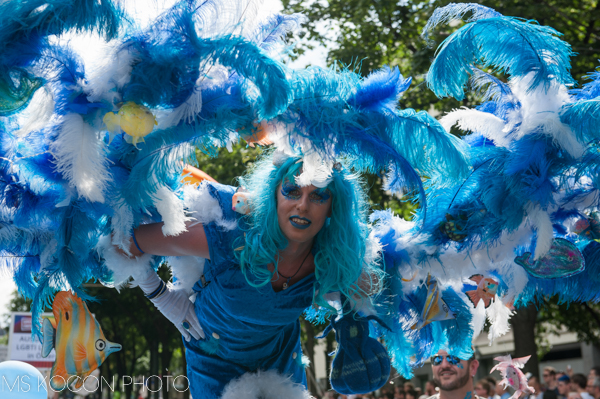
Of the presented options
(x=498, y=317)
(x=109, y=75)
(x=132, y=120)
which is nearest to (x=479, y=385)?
(x=498, y=317)

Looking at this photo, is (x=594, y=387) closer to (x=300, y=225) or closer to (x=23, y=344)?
(x=300, y=225)

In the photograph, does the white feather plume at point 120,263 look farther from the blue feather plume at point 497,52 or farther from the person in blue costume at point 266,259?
the blue feather plume at point 497,52

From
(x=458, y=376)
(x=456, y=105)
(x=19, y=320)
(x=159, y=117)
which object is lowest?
(x=458, y=376)

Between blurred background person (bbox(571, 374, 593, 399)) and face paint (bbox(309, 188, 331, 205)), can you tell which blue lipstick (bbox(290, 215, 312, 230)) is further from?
blurred background person (bbox(571, 374, 593, 399))

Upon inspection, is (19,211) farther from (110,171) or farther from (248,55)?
(248,55)

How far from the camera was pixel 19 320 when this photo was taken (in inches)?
428

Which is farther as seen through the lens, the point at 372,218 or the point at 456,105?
the point at 456,105

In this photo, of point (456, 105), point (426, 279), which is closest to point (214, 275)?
point (426, 279)

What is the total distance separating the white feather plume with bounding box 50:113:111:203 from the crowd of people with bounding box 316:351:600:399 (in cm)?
233

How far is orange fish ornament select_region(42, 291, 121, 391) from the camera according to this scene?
3.06 metres

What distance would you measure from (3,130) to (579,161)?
2571 millimetres

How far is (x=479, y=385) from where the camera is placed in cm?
741

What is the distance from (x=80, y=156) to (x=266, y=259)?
0.98 meters

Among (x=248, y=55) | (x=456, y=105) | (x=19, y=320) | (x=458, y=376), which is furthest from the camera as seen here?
(x=19, y=320)
